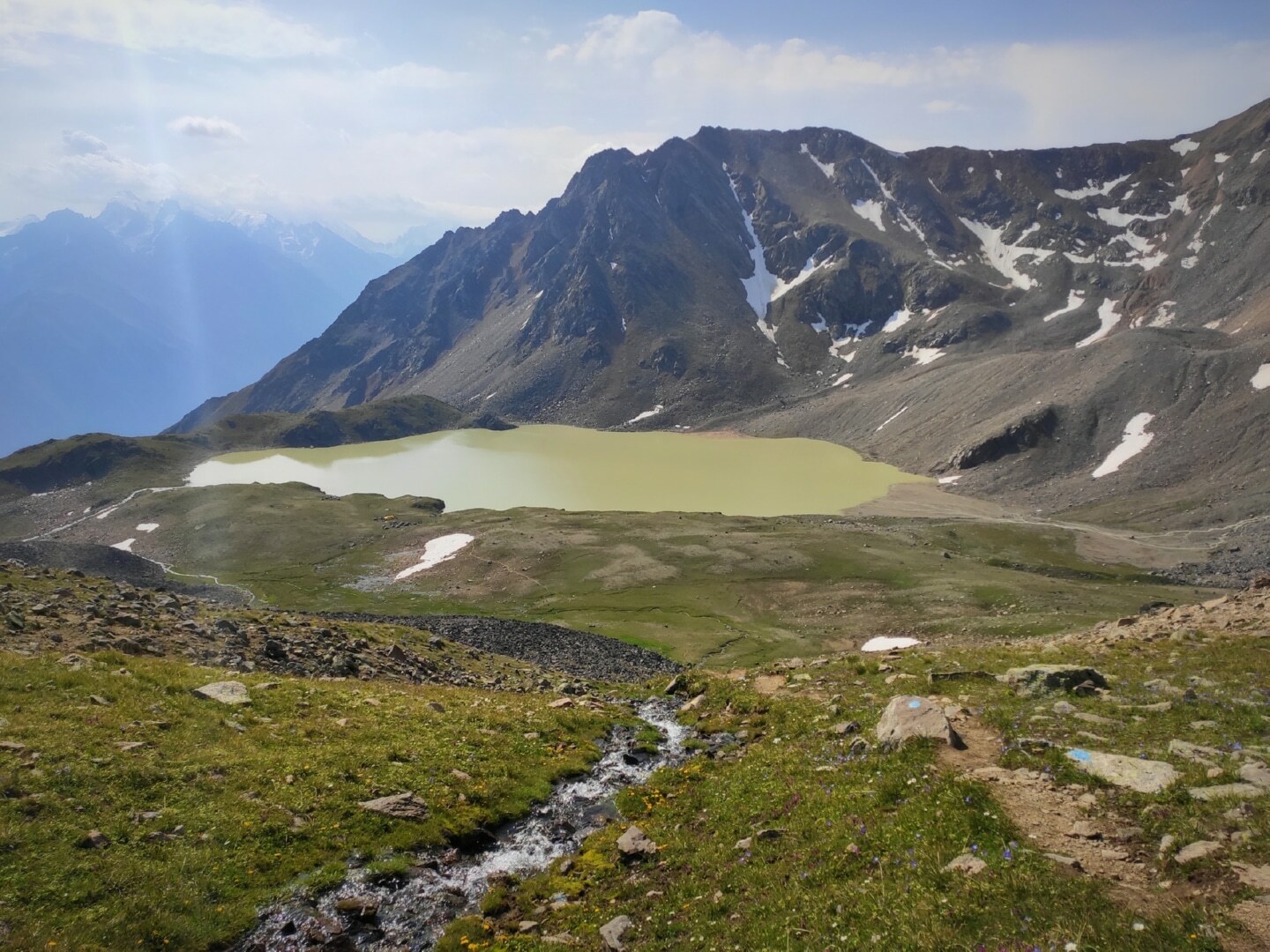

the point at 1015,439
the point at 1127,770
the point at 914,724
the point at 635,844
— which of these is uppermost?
the point at 1127,770

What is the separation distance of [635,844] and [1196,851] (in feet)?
37.9

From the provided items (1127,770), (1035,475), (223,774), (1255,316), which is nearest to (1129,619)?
(1127,770)

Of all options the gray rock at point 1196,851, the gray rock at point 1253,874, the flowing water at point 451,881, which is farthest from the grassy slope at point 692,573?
the gray rock at point 1253,874

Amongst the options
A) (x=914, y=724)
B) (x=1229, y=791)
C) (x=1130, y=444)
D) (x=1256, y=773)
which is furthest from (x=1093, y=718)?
(x=1130, y=444)

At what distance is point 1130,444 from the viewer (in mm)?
147000

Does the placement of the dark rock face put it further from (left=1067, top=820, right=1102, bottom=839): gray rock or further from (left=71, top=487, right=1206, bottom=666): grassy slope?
(left=1067, top=820, right=1102, bottom=839): gray rock

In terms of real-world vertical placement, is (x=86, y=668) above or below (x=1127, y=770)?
above

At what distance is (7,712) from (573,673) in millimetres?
34076

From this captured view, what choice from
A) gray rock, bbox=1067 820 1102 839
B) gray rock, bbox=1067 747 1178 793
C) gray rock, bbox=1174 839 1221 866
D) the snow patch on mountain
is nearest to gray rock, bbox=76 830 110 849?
gray rock, bbox=1067 820 1102 839

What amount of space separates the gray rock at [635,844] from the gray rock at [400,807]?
5.80m

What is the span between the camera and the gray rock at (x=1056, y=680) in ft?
66.3

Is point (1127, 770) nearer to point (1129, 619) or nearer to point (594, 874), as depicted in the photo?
point (594, 874)

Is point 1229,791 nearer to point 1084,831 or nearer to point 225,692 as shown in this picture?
point 1084,831

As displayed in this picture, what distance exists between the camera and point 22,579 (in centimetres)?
3744
